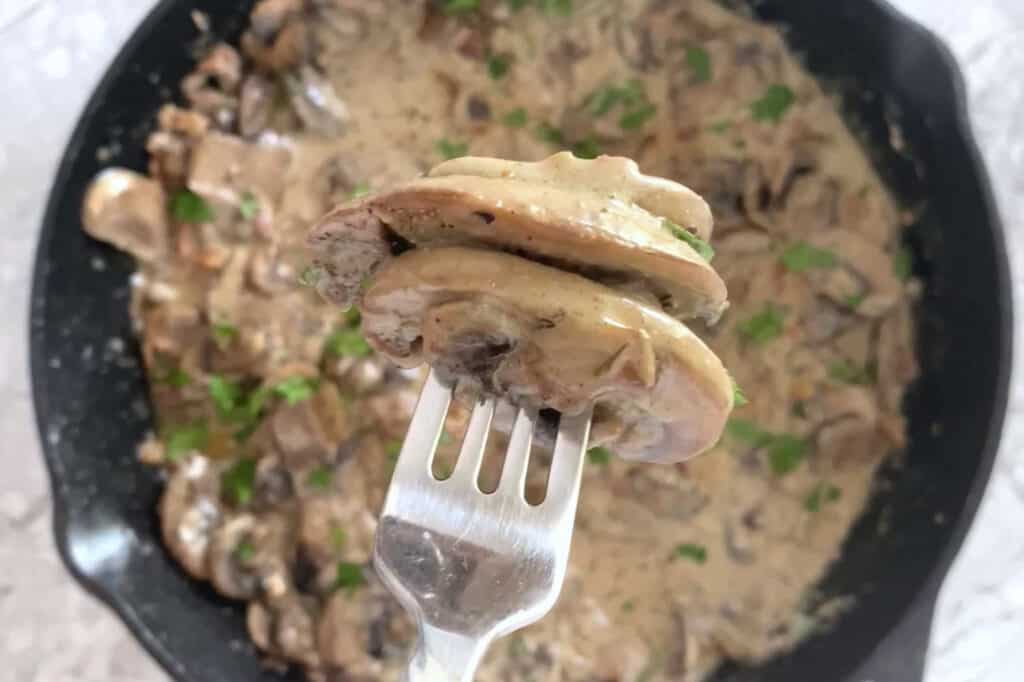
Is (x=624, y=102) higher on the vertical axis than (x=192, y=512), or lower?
higher

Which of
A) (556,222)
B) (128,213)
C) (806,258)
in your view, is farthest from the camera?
(806,258)

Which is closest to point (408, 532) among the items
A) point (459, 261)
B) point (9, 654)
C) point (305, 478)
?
point (459, 261)

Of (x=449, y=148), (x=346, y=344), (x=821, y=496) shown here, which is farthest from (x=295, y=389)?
(x=821, y=496)

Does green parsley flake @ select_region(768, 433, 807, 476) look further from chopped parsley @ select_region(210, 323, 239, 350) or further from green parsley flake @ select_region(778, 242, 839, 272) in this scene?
chopped parsley @ select_region(210, 323, 239, 350)

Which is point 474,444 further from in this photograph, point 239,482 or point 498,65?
point 498,65

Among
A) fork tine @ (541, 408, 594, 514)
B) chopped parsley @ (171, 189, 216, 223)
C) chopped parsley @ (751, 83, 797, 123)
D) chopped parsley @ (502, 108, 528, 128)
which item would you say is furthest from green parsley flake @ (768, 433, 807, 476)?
chopped parsley @ (171, 189, 216, 223)

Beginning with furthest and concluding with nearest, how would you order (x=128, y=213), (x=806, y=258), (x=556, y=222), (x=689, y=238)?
(x=806, y=258), (x=128, y=213), (x=689, y=238), (x=556, y=222)

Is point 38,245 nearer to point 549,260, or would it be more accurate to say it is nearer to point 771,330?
point 549,260
